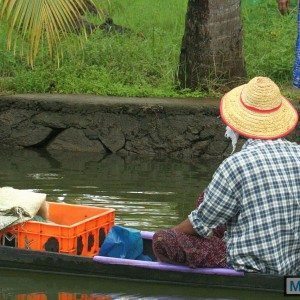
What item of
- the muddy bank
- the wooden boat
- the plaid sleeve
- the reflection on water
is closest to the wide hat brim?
the plaid sleeve

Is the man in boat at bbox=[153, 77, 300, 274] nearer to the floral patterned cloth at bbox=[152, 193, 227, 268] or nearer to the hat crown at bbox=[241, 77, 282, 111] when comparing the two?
the hat crown at bbox=[241, 77, 282, 111]

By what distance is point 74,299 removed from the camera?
730cm

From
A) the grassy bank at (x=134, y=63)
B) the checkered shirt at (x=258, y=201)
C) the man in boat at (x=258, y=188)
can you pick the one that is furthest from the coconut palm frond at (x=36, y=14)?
the checkered shirt at (x=258, y=201)

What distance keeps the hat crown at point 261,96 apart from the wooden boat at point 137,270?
1.09 meters

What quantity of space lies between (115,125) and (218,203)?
5.86m

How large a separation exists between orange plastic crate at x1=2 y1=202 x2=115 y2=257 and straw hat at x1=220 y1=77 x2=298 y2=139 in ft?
5.20

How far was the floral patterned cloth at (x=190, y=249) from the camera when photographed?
695 centimetres

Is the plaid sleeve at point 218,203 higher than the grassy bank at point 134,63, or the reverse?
the plaid sleeve at point 218,203

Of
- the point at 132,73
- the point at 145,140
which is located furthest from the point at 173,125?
the point at 132,73

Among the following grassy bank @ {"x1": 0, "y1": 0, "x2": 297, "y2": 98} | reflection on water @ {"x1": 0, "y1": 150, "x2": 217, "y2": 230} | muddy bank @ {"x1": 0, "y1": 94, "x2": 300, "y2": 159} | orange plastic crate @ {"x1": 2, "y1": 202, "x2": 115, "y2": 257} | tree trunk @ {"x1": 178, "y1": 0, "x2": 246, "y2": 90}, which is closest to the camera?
orange plastic crate @ {"x1": 2, "y1": 202, "x2": 115, "y2": 257}

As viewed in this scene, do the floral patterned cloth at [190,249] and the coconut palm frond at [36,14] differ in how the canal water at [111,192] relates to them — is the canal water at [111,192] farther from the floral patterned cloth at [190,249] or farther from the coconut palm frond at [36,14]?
the coconut palm frond at [36,14]

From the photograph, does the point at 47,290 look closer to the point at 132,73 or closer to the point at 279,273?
the point at 279,273

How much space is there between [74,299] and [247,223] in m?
1.39

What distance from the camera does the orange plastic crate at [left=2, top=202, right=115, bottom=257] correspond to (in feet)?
25.1
